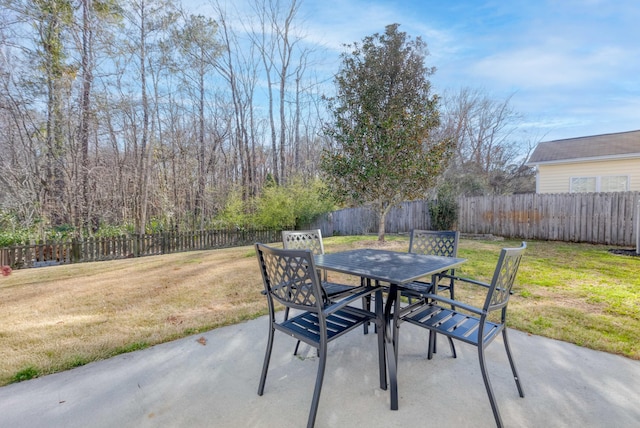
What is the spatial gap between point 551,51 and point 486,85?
306 inches

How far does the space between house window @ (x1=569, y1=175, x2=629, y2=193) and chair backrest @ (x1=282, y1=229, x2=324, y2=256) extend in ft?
38.5

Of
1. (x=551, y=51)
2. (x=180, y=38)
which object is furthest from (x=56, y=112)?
(x=551, y=51)

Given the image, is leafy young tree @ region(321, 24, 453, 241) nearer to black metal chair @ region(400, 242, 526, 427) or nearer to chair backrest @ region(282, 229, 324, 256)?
chair backrest @ region(282, 229, 324, 256)

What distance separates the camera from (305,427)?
1.44 meters

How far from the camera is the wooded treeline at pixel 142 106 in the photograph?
24.8ft

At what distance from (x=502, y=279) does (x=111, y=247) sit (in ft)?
30.2

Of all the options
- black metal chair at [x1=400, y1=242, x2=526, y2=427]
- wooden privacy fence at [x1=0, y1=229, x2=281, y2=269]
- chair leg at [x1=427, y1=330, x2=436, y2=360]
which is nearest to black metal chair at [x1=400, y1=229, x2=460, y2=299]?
chair leg at [x1=427, y1=330, x2=436, y2=360]

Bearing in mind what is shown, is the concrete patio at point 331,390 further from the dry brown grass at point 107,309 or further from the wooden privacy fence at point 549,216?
the wooden privacy fence at point 549,216

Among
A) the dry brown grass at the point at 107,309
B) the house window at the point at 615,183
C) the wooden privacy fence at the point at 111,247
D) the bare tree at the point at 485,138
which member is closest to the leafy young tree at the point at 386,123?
the dry brown grass at the point at 107,309

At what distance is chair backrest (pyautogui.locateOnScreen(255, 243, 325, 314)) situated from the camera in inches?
59.6

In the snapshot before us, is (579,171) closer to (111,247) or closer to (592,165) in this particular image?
(592,165)

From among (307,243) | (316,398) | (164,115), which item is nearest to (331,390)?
(316,398)

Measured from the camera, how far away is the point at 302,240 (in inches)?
118

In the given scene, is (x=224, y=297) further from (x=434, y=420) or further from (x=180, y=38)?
(x=180, y=38)
